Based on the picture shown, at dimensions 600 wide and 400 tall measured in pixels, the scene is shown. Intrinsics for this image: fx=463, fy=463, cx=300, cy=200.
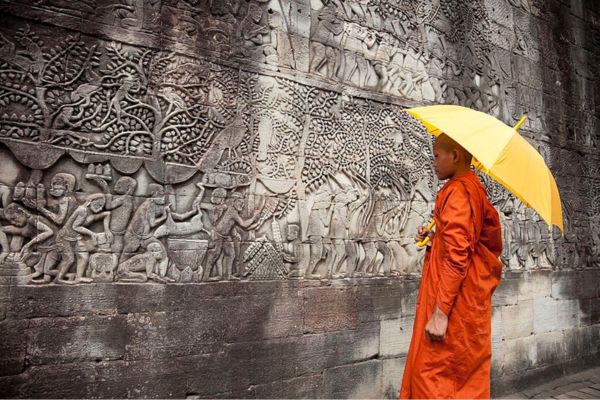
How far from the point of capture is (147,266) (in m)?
3.68

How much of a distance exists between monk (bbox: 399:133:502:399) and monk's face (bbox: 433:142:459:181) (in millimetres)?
32

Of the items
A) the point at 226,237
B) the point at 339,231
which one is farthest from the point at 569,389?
the point at 226,237

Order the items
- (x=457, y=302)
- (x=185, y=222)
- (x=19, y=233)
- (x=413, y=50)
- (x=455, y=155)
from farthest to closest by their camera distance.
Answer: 1. (x=413, y=50)
2. (x=185, y=222)
3. (x=19, y=233)
4. (x=455, y=155)
5. (x=457, y=302)

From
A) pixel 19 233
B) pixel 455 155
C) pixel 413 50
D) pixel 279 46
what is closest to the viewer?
pixel 455 155

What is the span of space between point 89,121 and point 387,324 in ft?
11.4

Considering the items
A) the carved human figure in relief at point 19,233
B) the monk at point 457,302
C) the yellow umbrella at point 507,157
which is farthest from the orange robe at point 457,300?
the carved human figure in relief at point 19,233

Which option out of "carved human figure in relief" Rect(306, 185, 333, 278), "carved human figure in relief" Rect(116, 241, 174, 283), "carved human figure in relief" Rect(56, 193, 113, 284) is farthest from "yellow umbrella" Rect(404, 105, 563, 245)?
"carved human figure in relief" Rect(56, 193, 113, 284)

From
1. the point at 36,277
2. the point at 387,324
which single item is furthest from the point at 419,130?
the point at 36,277

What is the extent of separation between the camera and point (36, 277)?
10.8 ft

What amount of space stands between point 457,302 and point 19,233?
9.81ft

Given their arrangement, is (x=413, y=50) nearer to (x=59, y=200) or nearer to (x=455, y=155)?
(x=455, y=155)

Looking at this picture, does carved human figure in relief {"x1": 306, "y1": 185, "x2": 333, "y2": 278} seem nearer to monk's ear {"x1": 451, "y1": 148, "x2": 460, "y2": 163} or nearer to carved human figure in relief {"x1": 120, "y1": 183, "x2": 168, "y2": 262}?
carved human figure in relief {"x1": 120, "y1": 183, "x2": 168, "y2": 262}

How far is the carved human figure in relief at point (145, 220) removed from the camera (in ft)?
12.0

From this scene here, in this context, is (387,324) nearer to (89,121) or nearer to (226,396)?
(226,396)
